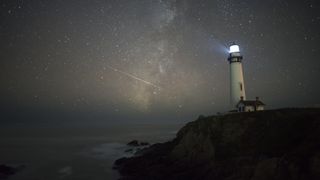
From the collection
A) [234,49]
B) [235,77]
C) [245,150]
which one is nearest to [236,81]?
[235,77]

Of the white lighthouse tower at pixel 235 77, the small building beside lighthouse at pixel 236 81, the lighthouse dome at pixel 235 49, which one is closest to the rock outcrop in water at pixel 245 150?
the small building beside lighthouse at pixel 236 81

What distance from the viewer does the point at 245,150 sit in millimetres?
23094

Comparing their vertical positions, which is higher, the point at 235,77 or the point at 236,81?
the point at 235,77

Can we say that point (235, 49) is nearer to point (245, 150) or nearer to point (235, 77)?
point (235, 77)

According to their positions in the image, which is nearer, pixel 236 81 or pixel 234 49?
pixel 236 81

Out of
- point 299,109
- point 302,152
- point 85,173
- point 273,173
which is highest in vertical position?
point 299,109

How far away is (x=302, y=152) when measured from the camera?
17.1 m

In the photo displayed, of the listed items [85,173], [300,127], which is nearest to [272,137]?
[300,127]

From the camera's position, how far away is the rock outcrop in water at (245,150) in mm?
16812

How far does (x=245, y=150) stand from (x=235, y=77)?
49.3 ft

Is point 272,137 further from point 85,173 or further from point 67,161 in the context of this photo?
point 67,161

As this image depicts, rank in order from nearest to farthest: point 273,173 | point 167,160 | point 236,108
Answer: point 273,173 → point 167,160 → point 236,108

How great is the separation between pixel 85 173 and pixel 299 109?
22106 mm

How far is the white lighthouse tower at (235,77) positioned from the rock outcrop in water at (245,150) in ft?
26.0
